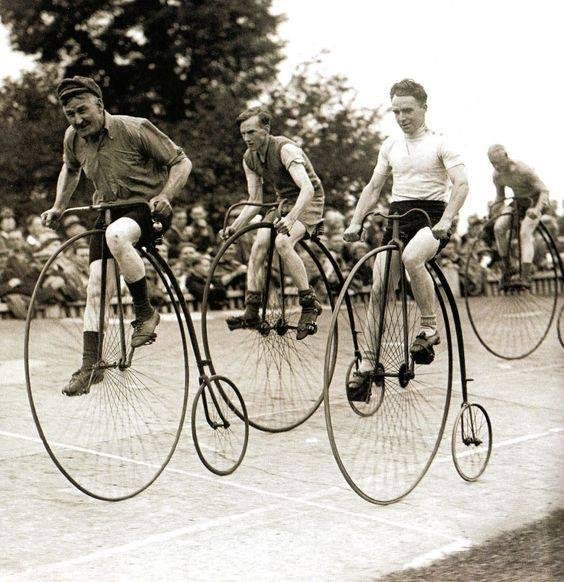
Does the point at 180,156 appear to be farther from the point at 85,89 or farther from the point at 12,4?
the point at 12,4

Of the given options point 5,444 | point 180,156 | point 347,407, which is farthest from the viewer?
point 347,407

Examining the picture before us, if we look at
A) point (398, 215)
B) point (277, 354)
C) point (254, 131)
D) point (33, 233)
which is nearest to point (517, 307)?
point (277, 354)

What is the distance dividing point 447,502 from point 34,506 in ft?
6.08

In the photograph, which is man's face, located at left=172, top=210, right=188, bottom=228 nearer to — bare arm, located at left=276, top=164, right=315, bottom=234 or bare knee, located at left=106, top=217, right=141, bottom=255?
bare arm, located at left=276, top=164, right=315, bottom=234

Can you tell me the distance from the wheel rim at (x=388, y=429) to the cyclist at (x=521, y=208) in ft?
5.09

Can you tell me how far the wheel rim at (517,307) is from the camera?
9.96 m

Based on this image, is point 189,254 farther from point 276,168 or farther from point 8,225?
point 276,168

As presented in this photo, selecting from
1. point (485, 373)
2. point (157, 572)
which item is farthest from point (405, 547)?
point (485, 373)

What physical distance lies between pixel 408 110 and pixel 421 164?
0.29m

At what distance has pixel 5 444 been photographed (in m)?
6.38

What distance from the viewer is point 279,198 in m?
6.82

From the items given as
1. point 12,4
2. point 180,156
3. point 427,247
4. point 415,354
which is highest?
point 12,4

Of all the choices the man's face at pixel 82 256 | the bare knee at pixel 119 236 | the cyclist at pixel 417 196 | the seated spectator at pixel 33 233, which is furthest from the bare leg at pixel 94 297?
the seated spectator at pixel 33 233

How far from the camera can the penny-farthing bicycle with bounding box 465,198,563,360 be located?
970 cm
